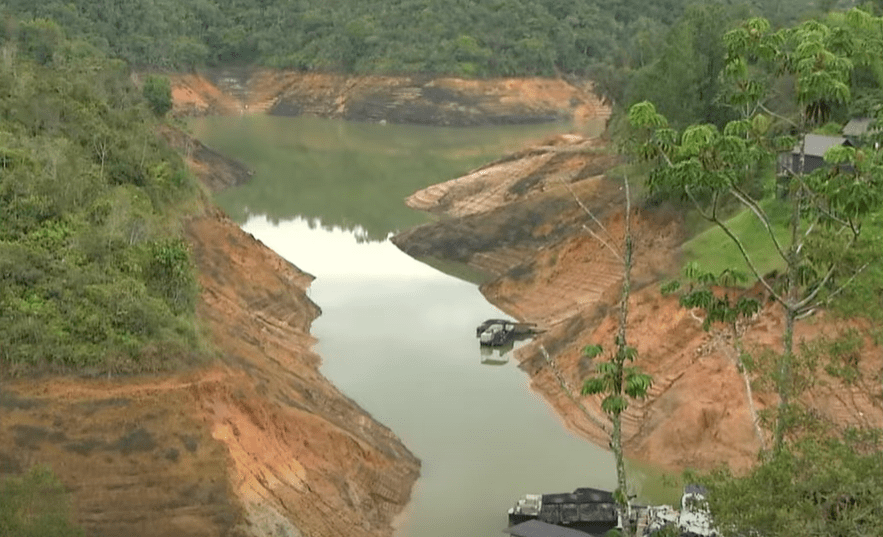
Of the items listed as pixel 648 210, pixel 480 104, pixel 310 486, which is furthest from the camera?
pixel 480 104

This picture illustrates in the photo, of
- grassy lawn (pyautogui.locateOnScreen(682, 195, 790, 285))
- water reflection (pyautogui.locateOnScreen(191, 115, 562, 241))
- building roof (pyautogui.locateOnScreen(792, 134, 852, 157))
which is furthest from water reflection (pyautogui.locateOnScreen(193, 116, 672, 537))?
building roof (pyautogui.locateOnScreen(792, 134, 852, 157))

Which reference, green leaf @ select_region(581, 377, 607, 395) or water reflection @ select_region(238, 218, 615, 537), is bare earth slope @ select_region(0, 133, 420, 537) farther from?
green leaf @ select_region(581, 377, 607, 395)

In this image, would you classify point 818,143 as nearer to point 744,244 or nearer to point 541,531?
point 744,244

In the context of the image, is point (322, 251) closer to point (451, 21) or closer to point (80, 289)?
point (80, 289)

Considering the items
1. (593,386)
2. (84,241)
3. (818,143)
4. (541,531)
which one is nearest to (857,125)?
(818,143)

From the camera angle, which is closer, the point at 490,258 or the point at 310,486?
the point at 310,486

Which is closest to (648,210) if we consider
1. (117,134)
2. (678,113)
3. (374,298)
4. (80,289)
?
(678,113)
